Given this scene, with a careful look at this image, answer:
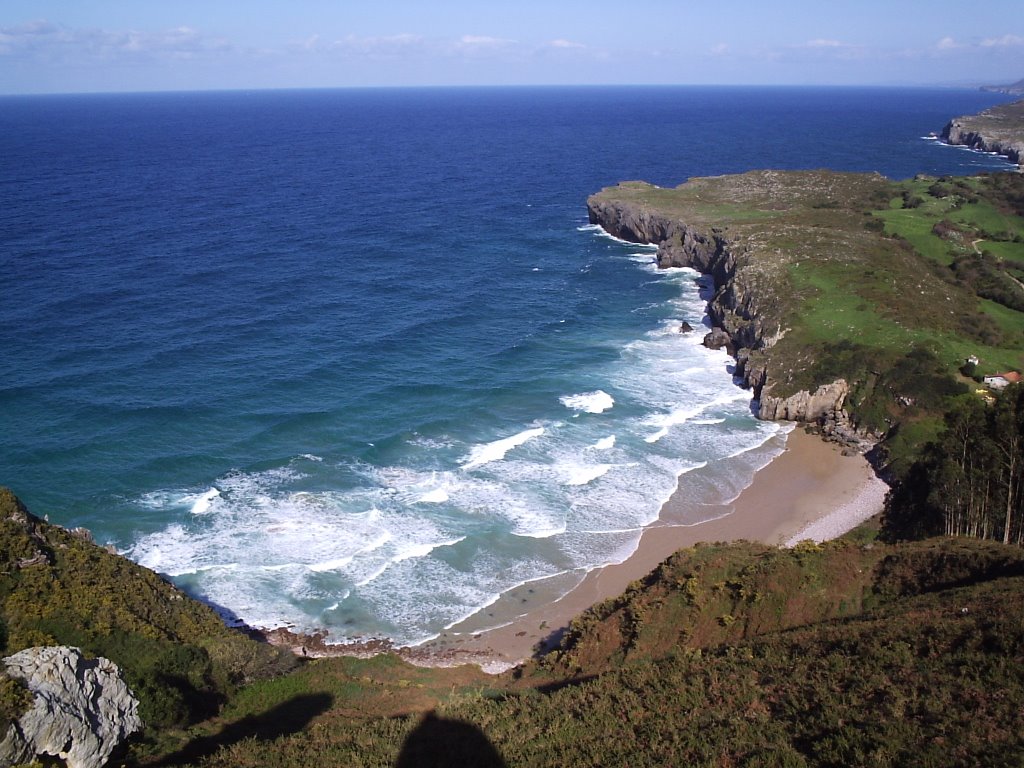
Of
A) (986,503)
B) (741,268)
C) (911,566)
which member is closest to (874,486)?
(986,503)

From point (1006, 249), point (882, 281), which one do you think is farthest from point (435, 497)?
point (1006, 249)

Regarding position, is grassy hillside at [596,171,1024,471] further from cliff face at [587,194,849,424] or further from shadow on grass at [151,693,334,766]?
shadow on grass at [151,693,334,766]

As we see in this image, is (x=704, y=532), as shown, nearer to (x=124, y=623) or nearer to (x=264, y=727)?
(x=264, y=727)

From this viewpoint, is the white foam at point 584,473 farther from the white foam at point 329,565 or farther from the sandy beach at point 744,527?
the white foam at point 329,565

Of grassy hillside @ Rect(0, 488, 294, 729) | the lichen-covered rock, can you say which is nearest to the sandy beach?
the lichen-covered rock

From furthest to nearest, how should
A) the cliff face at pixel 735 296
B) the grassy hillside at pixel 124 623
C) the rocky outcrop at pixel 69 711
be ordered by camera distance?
the cliff face at pixel 735 296 → the grassy hillside at pixel 124 623 → the rocky outcrop at pixel 69 711

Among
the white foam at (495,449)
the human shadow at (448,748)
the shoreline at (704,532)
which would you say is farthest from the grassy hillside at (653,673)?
the white foam at (495,449)
